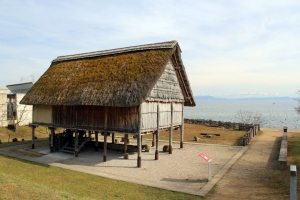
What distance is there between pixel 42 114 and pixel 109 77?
7.59 m

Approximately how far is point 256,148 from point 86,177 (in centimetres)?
1490

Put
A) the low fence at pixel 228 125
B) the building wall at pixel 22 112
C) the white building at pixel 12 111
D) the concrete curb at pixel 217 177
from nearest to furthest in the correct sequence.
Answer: the concrete curb at pixel 217 177
the white building at pixel 12 111
the building wall at pixel 22 112
the low fence at pixel 228 125

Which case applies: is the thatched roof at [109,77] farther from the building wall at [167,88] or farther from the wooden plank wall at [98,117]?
the wooden plank wall at [98,117]

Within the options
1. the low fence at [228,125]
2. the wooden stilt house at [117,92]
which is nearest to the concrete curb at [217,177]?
the wooden stilt house at [117,92]

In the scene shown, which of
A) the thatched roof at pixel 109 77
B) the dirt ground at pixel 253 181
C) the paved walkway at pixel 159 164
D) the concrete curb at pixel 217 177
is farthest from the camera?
the thatched roof at pixel 109 77

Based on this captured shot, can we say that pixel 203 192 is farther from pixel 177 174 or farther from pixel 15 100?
pixel 15 100

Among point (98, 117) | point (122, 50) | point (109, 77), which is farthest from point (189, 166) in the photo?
point (122, 50)

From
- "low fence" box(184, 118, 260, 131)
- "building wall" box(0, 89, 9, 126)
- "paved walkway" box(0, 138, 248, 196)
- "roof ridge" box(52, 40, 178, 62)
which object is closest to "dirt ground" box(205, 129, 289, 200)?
"paved walkway" box(0, 138, 248, 196)

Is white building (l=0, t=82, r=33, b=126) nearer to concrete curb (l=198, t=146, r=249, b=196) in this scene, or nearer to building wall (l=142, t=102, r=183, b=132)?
building wall (l=142, t=102, r=183, b=132)

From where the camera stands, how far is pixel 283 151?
58.1 feet

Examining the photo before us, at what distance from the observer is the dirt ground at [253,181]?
10812 millimetres

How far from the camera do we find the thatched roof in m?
16.0

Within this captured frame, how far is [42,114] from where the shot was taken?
21.1 meters

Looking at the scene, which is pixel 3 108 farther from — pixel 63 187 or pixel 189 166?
pixel 189 166
